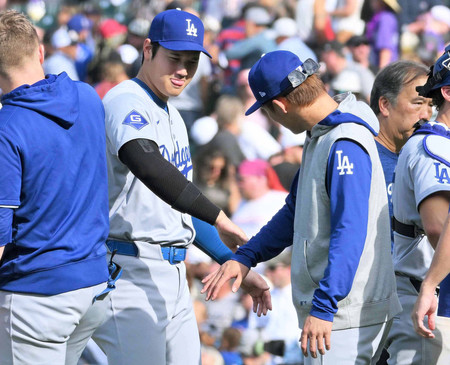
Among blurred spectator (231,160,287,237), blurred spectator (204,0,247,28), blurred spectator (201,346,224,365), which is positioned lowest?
blurred spectator (201,346,224,365)

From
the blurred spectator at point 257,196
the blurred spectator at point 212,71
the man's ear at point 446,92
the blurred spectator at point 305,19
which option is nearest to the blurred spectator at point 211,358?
the blurred spectator at point 257,196

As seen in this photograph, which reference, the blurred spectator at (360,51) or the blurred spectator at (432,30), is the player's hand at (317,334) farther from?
the blurred spectator at (432,30)

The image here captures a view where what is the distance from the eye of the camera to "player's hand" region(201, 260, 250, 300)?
3.63 m

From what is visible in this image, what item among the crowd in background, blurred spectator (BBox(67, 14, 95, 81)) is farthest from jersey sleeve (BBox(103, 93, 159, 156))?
blurred spectator (BBox(67, 14, 95, 81))

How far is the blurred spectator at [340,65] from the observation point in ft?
30.6

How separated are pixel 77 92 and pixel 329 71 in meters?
6.46

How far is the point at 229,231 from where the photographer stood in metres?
3.94

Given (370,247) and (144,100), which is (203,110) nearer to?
(144,100)

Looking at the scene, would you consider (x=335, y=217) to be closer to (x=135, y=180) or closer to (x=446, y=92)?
(x=446, y=92)

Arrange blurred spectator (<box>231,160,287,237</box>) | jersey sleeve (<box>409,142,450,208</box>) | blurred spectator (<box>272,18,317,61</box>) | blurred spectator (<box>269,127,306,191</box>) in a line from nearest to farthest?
jersey sleeve (<box>409,142,450,208</box>)
blurred spectator (<box>231,160,287,237</box>)
blurred spectator (<box>269,127,306,191</box>)
blurred spectator (<box>272,18,317,61</box>)

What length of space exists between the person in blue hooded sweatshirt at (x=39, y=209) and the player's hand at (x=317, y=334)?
0.91 metres

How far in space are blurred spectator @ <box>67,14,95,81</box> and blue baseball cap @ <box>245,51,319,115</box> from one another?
25.6ft

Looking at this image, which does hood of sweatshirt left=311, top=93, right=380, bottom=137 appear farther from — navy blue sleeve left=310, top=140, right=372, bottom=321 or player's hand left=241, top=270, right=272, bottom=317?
player's hand left=241, top=270, right=272, bottom=317

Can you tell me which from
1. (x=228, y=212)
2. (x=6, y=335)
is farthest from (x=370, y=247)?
(x=228, y=212)
